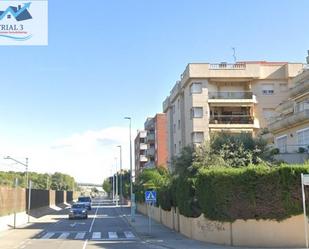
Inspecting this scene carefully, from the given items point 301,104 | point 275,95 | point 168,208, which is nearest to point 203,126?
point 275,95

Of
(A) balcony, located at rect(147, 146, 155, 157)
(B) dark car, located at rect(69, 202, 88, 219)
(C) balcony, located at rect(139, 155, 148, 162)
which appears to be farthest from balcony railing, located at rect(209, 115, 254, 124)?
(C) balcony, located at rect(139, 155, 148, 162)

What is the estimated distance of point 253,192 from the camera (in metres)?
25.1

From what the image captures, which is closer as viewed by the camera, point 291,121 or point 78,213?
point 291,121

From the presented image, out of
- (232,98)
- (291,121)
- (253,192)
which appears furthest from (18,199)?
(253,192)

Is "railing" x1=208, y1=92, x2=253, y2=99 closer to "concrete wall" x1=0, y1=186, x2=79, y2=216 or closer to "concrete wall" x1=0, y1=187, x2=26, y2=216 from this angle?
"concrete wall" x1=0, y1=186, x2=79, y2=216

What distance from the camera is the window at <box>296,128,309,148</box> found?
40000 millimetres

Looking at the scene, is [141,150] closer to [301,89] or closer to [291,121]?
[301,89]

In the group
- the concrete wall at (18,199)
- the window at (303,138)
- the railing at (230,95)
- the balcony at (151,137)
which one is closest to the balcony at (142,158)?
the balcony at (151,137)

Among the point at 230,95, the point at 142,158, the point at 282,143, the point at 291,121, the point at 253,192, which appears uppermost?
the point at 230,95

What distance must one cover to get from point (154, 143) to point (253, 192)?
96.0m

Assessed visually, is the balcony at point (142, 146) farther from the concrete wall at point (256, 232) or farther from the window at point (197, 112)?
the concrete wall at point (256, 232)

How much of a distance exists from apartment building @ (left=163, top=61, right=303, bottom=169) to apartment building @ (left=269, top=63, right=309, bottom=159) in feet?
53.1

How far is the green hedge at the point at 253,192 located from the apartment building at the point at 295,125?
557 inches

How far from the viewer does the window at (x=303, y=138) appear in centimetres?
4000
